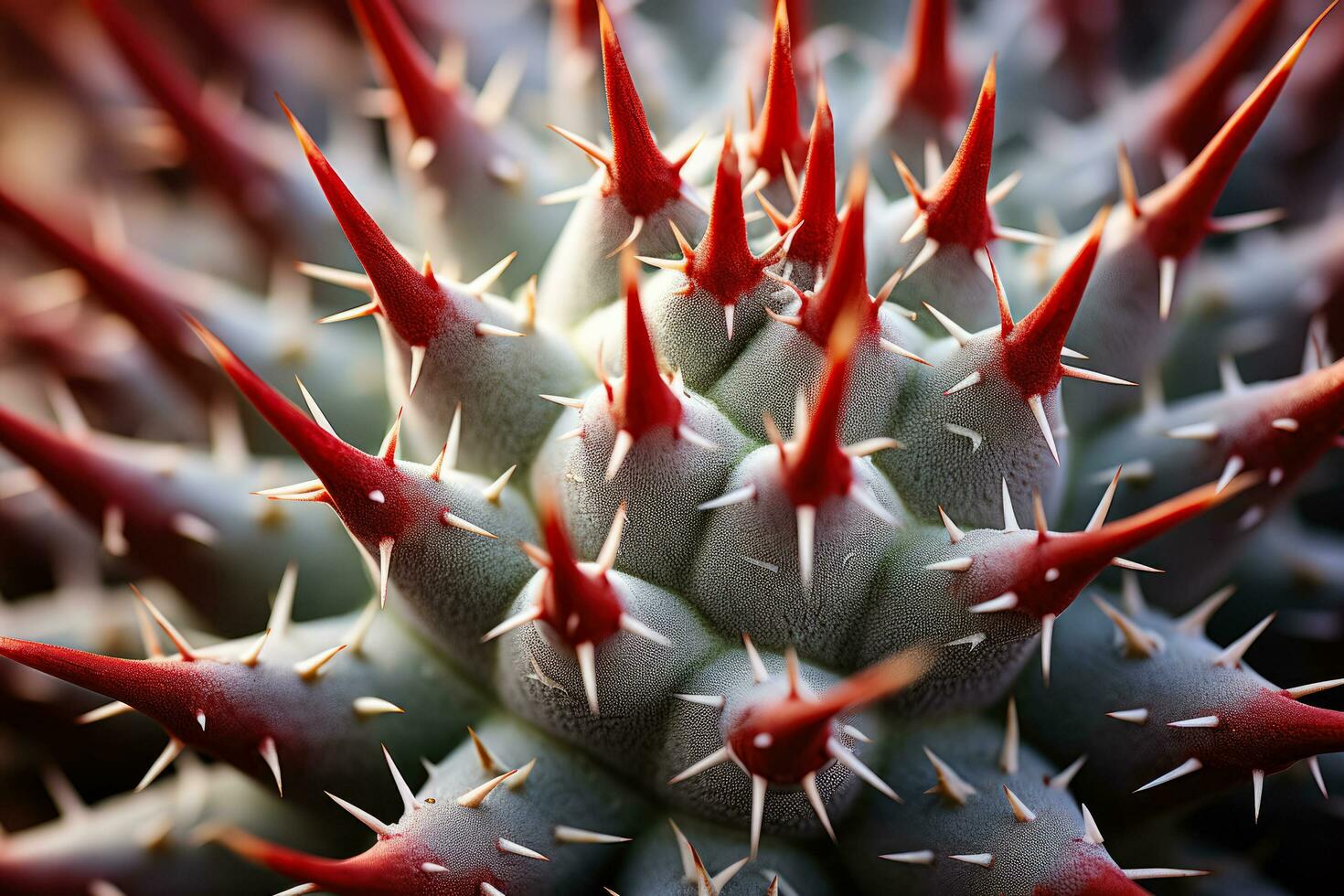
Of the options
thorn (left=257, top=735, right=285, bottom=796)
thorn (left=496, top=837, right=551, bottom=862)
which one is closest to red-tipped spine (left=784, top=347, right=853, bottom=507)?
thorn (left=496, top=837, right=551, bottom=862)

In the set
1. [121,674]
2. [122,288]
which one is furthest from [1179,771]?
[122,288]

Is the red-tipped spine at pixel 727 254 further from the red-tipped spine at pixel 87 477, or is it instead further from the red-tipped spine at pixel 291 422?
the red-tipped spine at pixel 87 477

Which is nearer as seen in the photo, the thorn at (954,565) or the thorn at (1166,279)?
the thorn at (954,565)

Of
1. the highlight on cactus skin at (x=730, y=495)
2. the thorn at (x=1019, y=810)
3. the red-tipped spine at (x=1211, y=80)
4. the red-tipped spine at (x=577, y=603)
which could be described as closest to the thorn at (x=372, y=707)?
the highlight on cactus skin at (x=730, y=495)

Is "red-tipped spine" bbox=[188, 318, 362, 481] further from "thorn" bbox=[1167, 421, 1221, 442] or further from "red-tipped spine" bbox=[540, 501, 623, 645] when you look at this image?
"thorn" bbox=[1167, 421, 1221, 442]

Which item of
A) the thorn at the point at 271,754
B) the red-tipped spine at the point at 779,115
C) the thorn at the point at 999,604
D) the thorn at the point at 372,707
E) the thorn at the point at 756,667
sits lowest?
the thorn at the point at 271,754

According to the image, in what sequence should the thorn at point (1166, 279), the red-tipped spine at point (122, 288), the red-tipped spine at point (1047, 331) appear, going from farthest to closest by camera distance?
the red-tipped spine at point (122, 288) → the thorn at point (1166, 279) → the red-tipped spine at point (1047, 331)

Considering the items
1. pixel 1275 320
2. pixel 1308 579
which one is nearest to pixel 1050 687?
pixel 1308 579

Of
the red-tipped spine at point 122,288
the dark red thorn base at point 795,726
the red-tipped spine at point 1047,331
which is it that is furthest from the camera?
the red-tipped spine at point 122,288
